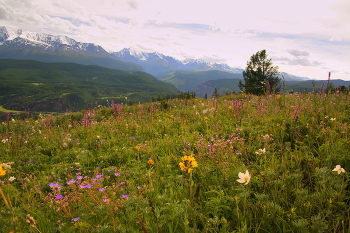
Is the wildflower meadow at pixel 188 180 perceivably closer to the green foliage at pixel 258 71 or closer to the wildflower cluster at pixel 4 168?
the wildflower cluster at pixel 4 168

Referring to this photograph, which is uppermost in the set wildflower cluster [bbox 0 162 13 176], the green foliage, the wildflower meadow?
the green foliage

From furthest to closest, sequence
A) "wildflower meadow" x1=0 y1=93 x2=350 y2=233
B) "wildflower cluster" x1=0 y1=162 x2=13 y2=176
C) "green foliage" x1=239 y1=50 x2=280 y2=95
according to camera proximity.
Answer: "green foliage" x1=239 y1=50 x2=280 y2=95 < "wildflower meadow" x1=0 y1=93 x2=350 y2=233 < "wildflower cluster" x1=0 y1=162 x2=13 y2=176

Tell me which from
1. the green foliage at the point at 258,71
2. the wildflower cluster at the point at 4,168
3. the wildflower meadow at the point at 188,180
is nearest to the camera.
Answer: the wildflower cluster at the point at 4,168

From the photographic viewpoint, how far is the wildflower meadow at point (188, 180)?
6.14ft

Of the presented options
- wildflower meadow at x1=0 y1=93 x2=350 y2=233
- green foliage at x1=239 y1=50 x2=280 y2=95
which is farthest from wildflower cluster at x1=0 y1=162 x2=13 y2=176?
green foliage at x1=239 y1=50 x2=280 y2=95

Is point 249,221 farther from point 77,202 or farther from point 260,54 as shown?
point 260,54

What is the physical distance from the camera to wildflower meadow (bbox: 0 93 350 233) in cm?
187

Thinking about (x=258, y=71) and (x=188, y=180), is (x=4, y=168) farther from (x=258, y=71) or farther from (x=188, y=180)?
(x=258, y=71)

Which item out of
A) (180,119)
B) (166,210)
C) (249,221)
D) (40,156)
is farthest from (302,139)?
(40,156)

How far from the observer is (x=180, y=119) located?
684 cm

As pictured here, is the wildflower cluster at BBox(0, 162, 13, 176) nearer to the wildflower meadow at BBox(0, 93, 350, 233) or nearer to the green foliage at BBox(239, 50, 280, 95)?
the wildflower meadow at BBox(0, 93, 350, 233)

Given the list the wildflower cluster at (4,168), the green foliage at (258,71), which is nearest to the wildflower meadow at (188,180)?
the wildflower cluster at (4,168)

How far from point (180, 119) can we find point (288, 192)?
15.4 ft

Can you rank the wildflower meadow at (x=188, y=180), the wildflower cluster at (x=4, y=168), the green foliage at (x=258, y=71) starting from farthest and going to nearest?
1. the green foliage at (x=258, y=71)
2. the wildflower meadow at (x=188, y=180)
3. the wildflower cluster at (x=4, y=168)
